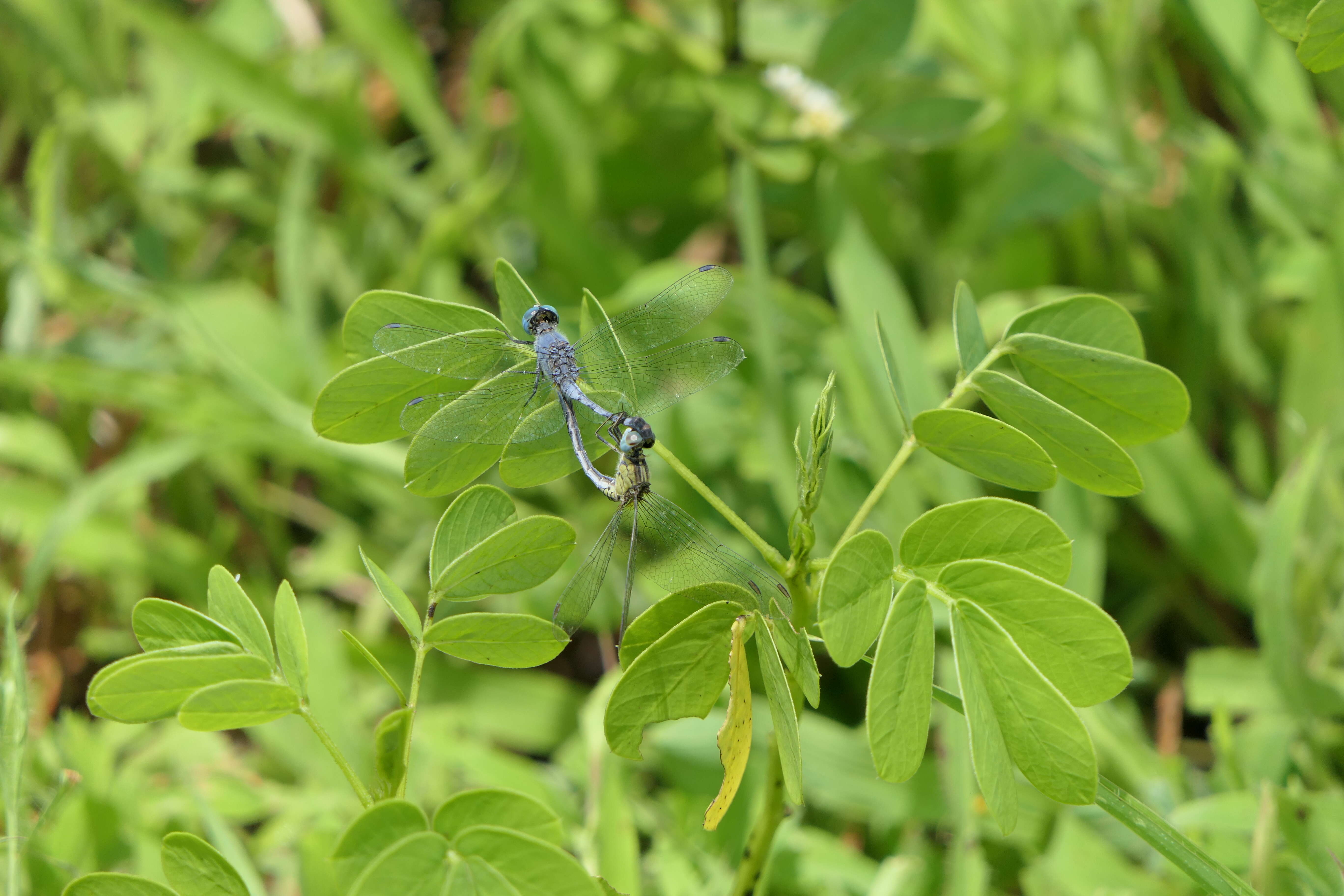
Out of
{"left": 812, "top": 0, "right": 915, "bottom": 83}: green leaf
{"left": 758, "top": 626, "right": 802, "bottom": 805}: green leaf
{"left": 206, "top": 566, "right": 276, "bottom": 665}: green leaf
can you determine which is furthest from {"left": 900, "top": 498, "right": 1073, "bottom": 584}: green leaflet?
{"left": 812, "top": 0, "right": 915, "bottom": 83}: green leaf

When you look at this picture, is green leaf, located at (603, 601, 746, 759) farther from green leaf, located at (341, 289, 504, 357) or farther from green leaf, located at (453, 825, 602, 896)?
green leaf, located at (341, 289, 504, 357)

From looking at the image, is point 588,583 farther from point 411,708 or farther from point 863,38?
point 863,38

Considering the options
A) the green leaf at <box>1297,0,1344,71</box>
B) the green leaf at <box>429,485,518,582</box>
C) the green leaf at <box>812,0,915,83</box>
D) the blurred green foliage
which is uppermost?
the green leaf at <box>1297,0,1344,71</box>

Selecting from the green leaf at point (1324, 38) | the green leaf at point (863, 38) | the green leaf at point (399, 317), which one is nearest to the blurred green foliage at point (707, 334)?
the green leaf at point (863, 38)

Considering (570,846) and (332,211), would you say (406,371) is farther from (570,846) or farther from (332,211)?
(332,211)

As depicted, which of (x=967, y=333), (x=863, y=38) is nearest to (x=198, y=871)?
(x=967, y=333)

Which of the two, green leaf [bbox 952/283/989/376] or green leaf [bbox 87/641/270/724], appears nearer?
green leaf [bbox 87/641/270/724]
